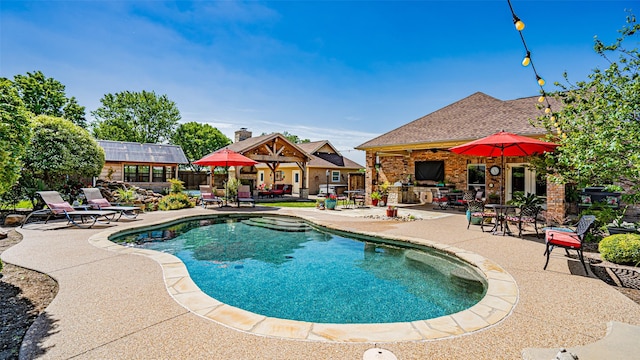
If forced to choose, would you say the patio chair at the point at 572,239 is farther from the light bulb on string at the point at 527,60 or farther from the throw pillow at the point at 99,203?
the throw pillow at the point at 99,203

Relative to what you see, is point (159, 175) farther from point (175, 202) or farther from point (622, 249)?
point (622, 249)

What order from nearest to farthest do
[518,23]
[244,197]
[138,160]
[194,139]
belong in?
[518,23]
[244,197]
[138,160]
[194,139]

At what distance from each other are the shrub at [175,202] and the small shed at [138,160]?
1199 cm

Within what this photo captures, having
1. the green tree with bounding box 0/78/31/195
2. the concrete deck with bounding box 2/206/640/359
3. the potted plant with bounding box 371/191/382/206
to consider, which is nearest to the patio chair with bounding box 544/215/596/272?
the concrete deck with bounding box 2/206/640/359

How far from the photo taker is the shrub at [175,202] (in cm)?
1301

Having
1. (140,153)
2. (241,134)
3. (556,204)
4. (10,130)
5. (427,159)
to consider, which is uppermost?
(241,134)

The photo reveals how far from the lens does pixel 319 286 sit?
5172 mm

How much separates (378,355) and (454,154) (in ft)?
44.9

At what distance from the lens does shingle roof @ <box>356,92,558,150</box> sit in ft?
36.7

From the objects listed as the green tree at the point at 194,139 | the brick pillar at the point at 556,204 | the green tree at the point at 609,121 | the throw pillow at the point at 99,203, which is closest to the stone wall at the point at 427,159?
the brick pillar at the point at 556,204

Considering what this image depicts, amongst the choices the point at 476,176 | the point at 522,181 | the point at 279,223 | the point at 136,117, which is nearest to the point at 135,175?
the point at 136,117

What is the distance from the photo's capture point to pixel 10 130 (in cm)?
402

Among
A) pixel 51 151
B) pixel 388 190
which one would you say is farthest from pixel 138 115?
pixel 388 190

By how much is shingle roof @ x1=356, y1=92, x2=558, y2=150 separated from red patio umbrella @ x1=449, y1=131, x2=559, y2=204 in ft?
6.70
